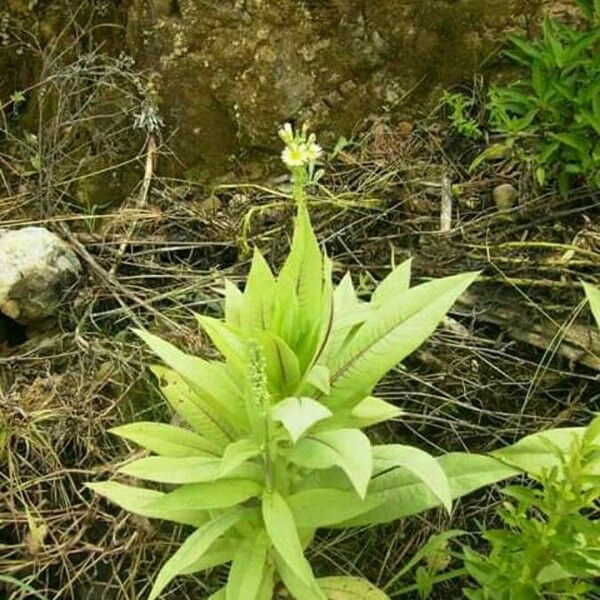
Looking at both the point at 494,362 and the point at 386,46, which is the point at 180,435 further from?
the point at 386,46

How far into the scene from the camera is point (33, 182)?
290cm

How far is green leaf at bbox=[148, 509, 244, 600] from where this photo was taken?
1.61 meters

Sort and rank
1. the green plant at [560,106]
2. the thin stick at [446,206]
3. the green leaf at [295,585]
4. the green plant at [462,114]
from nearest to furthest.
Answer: the green leaf at [295,585] → the green plant at [560,106] → the thin stick at [446,206] → the green plant at [462,114]

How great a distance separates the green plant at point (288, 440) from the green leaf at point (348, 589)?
88mm

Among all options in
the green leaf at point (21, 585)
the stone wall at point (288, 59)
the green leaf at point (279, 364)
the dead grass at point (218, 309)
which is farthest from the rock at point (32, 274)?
the green leaf at point (279, 364)

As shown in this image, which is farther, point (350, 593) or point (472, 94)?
point (472, 94)

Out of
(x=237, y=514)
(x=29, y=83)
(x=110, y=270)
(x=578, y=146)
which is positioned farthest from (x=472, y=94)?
(x=237, y=514)

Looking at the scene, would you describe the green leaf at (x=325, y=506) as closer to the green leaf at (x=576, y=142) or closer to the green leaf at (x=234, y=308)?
A: the green leaf at (x=234, y=308)

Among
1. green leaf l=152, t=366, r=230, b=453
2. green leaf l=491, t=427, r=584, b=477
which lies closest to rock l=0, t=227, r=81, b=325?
green leaf l=152, t=366, r=230, b=453

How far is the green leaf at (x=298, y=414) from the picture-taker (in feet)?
4.78

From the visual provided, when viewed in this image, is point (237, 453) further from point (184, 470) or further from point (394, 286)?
point (394, 286)

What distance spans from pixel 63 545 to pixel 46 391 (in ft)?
1.33

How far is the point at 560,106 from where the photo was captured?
2463 millimetres

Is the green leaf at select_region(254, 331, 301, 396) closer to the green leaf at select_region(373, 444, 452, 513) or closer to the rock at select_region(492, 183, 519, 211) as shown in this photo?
the green leaf at select_region(373, 444, 452, 513)
